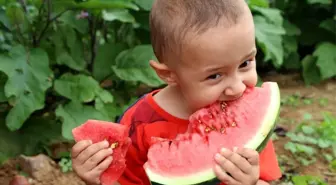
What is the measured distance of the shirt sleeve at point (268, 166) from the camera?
210cm

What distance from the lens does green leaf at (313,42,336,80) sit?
542 centimetres

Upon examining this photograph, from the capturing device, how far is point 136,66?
408 cm

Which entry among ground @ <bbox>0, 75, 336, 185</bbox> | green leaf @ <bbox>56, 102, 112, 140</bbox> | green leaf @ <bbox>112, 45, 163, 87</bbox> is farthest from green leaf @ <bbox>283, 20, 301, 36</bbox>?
green leaf @ <bbox>56, 102, 112, 140</bbox>

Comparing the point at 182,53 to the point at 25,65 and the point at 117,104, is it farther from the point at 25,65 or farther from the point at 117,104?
the point at 117,104

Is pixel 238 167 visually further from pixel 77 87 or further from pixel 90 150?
pixel 77 87

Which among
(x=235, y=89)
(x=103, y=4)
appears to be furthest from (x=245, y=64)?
(x=103, y=4)

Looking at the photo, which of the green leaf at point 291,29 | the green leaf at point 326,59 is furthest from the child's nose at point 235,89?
the green leaf at point 291,29

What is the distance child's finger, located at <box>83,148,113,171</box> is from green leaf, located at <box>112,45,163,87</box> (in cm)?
189

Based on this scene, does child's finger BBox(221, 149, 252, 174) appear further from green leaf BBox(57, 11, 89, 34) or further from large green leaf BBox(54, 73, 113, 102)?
green leaf BBox(57, 11, 89, 34)

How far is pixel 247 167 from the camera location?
6.27 feet

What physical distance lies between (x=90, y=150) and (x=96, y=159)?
0.04 meters

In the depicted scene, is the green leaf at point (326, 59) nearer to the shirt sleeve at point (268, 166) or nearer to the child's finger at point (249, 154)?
the shirt sleeve at point (268, 166)

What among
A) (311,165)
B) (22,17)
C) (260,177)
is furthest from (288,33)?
(260,177)

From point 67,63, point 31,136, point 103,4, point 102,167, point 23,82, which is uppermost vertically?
point 102,167
